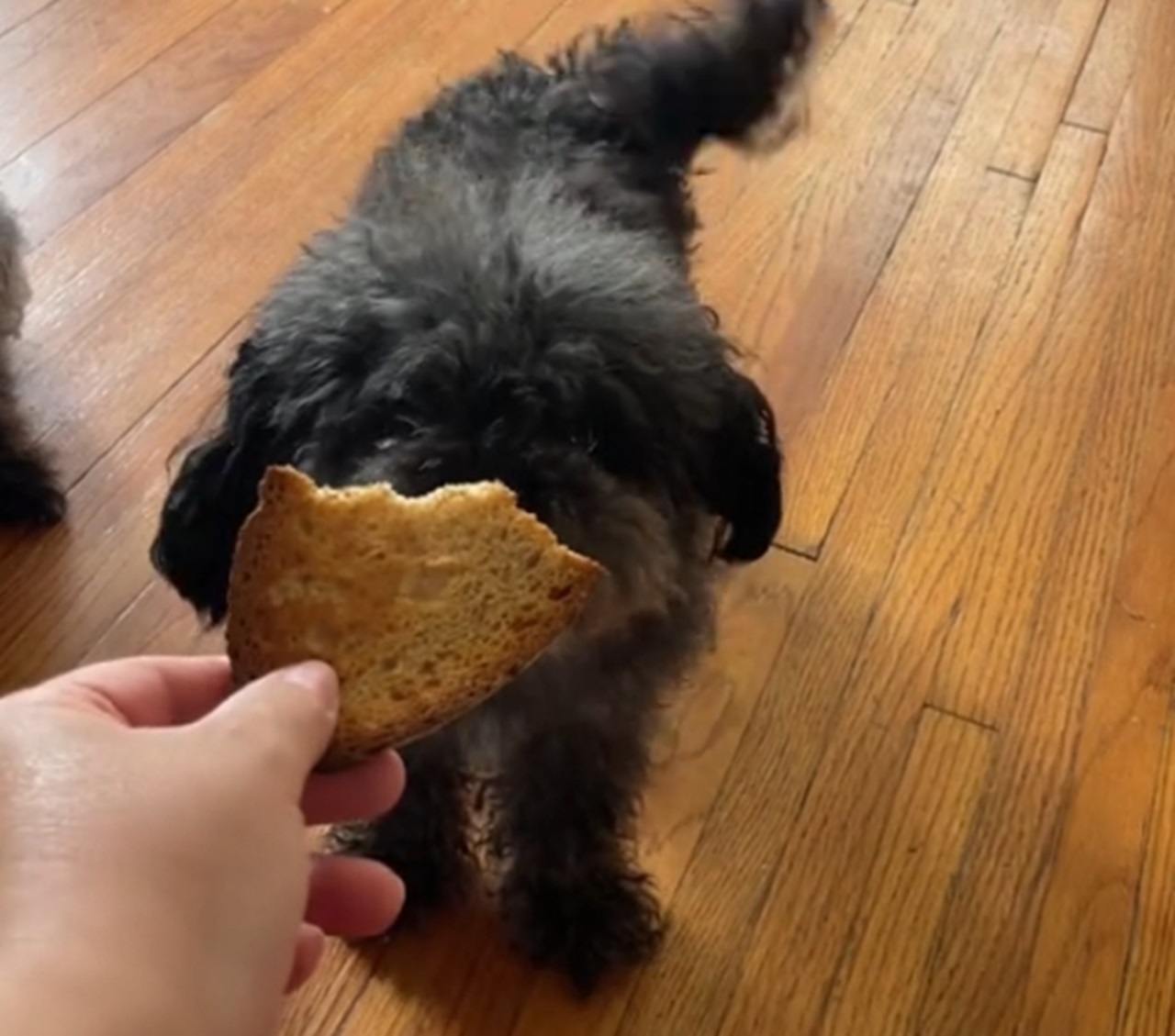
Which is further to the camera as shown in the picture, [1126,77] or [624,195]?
[1126,77]

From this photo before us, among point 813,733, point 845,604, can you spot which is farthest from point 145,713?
point 845,604

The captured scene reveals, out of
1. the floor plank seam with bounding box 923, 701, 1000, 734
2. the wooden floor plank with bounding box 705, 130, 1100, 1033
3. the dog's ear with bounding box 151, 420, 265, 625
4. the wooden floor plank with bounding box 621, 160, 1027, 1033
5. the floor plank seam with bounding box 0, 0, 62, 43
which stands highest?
the dog's ear with bounding box 151, 420, 265, 625

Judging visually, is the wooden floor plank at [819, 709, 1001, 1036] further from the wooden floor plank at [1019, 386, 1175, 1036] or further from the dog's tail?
the dog's tail

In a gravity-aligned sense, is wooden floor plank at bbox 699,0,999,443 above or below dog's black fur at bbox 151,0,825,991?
below

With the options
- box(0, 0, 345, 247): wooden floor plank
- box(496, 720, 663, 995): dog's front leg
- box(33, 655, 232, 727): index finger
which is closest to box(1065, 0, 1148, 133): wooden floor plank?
box(0, 0, 345, 247): wooden floor plank

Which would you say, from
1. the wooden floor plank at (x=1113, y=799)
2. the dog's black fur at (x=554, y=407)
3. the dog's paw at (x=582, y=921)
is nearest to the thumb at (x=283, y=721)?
the dog's black fur at (x=554, y=407)

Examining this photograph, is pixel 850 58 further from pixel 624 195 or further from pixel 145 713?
pixel 145 713

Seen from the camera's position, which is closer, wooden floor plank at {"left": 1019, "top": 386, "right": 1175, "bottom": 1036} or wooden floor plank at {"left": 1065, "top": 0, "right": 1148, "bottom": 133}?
wooden floor plank at {"left": 1019, "top": 386, "right": 1175, "bottom": 1036}
